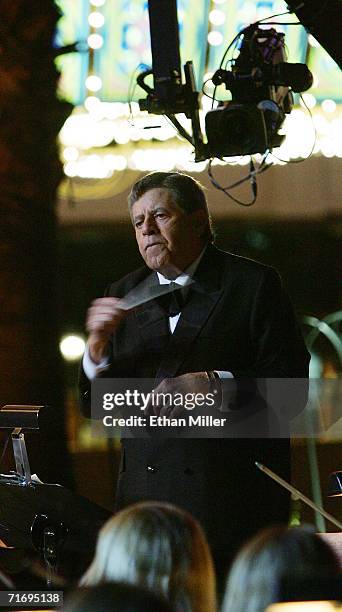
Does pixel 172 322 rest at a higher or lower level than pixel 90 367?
higher

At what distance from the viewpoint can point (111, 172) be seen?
3.89 m

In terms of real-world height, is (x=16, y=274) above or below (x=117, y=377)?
above

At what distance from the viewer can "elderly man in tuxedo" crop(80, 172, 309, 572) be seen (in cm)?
282

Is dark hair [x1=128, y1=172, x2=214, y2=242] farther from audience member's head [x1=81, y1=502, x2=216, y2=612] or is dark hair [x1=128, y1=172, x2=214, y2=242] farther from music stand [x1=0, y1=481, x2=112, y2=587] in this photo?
audience member's head [x1=81, y1=502, x2=216, y2=612]

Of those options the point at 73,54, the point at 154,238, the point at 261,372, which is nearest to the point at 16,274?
the point at 73,54

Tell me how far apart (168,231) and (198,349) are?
372 mm

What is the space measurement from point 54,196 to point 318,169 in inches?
42.5

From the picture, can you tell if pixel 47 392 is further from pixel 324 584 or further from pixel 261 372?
pixel 324 584

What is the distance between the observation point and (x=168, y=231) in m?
2.99

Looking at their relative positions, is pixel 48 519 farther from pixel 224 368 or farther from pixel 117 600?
pixel 117 600

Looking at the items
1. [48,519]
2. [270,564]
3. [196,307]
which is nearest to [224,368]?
[196,307]

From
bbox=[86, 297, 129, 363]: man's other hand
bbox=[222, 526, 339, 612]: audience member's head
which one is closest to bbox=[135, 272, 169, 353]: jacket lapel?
bbox=[86, 297, 129, 363]: man's other hand

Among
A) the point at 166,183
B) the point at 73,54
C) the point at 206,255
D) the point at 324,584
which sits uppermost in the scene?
the point at 73,54

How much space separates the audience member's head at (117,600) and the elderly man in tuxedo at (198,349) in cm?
188
